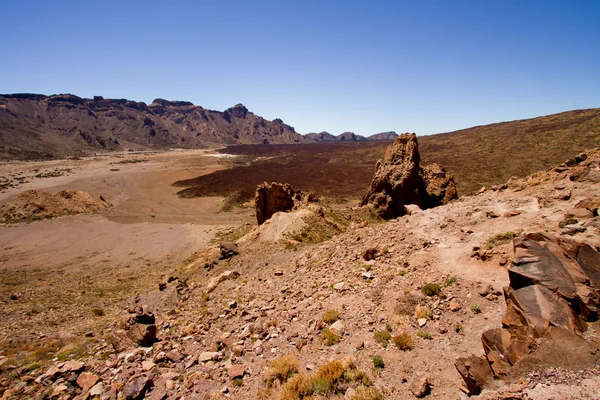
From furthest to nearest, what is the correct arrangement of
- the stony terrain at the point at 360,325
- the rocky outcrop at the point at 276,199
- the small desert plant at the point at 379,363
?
the rocky outcrop at the point at 276,199
the small desert plant at the point at 379,363
the stony terrain at the point at 360,325

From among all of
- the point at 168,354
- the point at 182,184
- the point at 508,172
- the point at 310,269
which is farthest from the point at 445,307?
the point at 182,184

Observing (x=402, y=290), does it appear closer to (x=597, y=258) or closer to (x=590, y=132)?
(x=597, y=258)

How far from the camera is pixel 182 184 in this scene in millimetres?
77750

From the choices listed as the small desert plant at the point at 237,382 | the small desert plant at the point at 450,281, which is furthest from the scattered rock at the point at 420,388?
the small desert plant at the point at 237,382

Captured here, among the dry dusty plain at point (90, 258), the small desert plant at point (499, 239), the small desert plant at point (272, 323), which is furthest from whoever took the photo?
the dry dusty plain at point (90, 258)

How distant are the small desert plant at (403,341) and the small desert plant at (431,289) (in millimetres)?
1830

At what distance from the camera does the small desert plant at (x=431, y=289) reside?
915 cm

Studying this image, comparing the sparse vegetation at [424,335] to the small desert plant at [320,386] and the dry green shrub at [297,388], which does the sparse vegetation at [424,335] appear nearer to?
the small desert plant at [320,386]

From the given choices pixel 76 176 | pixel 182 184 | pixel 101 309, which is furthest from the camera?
pixel 76 176

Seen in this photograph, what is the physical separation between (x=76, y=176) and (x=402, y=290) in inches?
4006

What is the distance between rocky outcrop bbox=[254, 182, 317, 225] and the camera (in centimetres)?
2814

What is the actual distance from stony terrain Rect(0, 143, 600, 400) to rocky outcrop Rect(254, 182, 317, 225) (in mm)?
13169

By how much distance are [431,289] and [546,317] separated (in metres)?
3.41

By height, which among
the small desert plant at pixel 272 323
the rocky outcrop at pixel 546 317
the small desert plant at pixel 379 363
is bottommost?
the small desert plant at pixel 272 323
